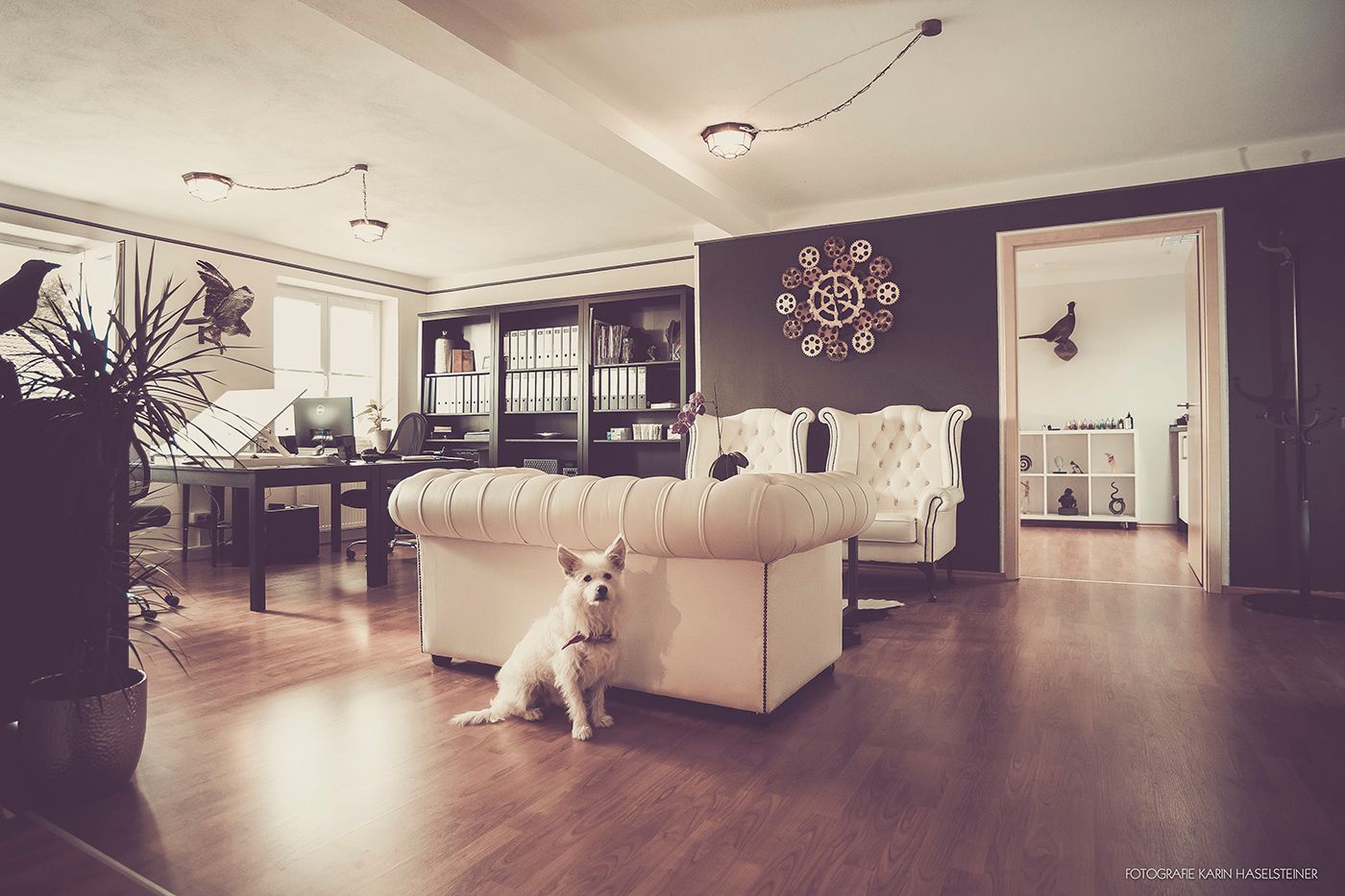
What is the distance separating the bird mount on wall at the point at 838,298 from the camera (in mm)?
5266

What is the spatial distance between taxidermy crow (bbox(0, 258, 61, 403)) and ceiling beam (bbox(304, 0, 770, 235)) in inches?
50.7

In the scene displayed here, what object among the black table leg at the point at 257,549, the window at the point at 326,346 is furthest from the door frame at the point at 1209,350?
the window at the point at 326,346

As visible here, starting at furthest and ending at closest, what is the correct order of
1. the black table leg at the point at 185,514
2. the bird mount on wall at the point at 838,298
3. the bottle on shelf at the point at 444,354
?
the bottle on shelf at the point at 444,354
the black table leg at the point at 185,514
the bird mount on wall at the point at 838,298

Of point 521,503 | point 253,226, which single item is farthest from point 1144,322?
point 253,226

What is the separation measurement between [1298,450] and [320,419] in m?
5.64

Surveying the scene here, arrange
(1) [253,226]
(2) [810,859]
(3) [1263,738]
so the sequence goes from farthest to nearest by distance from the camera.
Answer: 1. (1) [253,226]
2. (3) [1263,738]
3. (2) [810,859]

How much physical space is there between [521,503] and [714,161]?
114 inches

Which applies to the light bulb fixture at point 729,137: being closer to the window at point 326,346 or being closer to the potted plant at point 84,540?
the potted plant at point 84,540

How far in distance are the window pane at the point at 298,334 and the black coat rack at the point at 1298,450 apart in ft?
22.8

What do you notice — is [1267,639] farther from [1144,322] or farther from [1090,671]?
[1144,322]

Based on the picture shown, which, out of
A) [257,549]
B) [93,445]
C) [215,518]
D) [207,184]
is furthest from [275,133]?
[93,445]

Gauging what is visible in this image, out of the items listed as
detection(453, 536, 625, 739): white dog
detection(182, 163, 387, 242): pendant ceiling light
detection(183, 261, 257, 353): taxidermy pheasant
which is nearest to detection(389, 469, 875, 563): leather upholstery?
detection(453, 536, 625, 739): white dog

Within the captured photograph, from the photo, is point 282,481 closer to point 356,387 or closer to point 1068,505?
point 356,387

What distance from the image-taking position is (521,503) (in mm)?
2512
